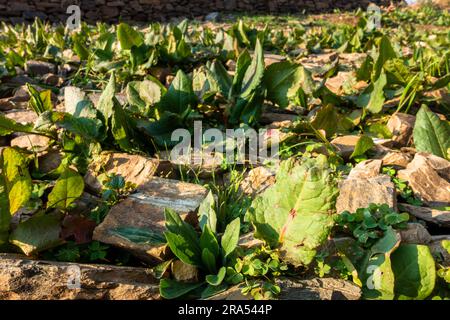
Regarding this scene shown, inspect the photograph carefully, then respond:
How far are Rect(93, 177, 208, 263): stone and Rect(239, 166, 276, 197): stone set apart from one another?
7.6 inches

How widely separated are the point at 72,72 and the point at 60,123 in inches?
68.5

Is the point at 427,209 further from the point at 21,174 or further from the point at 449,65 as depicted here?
the point at 449,65

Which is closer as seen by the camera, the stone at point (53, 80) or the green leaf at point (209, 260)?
the green leaf at point (209, 260)

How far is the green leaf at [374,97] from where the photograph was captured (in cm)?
249

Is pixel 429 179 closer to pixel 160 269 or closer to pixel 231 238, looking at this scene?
pixel 231 238

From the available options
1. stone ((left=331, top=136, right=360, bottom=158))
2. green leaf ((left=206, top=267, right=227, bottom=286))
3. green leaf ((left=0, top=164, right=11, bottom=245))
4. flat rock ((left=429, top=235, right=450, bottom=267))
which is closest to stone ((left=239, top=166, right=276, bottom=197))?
stone ((left=331, top=136, right=360, bottom=158))

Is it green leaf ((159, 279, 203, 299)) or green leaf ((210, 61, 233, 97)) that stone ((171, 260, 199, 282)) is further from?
green leaf ((210, 61, 233, 97))

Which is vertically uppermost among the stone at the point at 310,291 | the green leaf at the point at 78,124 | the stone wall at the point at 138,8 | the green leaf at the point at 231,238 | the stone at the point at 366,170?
the stone wall at the point at 138,8

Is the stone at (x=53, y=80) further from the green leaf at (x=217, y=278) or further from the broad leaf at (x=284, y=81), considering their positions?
the green leaf at (x=217, y=278)

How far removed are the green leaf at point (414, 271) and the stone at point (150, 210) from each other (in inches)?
27.6

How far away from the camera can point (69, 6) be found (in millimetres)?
10305

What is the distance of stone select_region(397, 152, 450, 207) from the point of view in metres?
1.85

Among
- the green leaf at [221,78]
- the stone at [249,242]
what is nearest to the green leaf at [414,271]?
the stone at [249,242]

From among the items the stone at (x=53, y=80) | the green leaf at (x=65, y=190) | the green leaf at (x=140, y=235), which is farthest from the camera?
the stone at (x=53, y=80)
